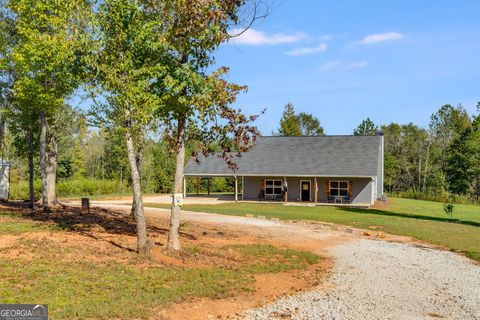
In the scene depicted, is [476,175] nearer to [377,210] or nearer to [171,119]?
[377,210]

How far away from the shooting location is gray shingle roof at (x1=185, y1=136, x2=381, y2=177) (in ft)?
128

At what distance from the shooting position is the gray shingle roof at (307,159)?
39.0 meters

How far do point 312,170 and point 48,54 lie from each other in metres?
29.2

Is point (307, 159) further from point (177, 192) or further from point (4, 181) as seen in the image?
point (177, 192)

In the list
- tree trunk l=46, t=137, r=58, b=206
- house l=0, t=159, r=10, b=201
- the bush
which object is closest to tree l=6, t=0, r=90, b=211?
tree trunk l=46, t=137, r=58, b=206

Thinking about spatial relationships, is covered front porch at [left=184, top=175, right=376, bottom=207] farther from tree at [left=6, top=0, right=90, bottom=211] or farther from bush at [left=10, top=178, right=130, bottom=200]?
tree at [left=6, top=0, right=90, bottom=211]

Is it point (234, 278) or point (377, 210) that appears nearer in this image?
point (234, 278)

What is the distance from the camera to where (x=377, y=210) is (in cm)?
3397

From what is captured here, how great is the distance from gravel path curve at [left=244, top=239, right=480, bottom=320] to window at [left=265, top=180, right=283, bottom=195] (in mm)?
25015

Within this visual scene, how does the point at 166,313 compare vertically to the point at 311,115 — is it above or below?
below

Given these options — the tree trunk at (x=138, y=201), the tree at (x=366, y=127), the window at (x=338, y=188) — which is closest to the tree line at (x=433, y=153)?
the tree at (x=366, y=127)

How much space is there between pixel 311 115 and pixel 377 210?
181 feet

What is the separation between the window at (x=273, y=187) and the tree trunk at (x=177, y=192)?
28.5 metres

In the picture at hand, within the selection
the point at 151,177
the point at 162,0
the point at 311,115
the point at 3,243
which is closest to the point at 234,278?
the point at 3,243
